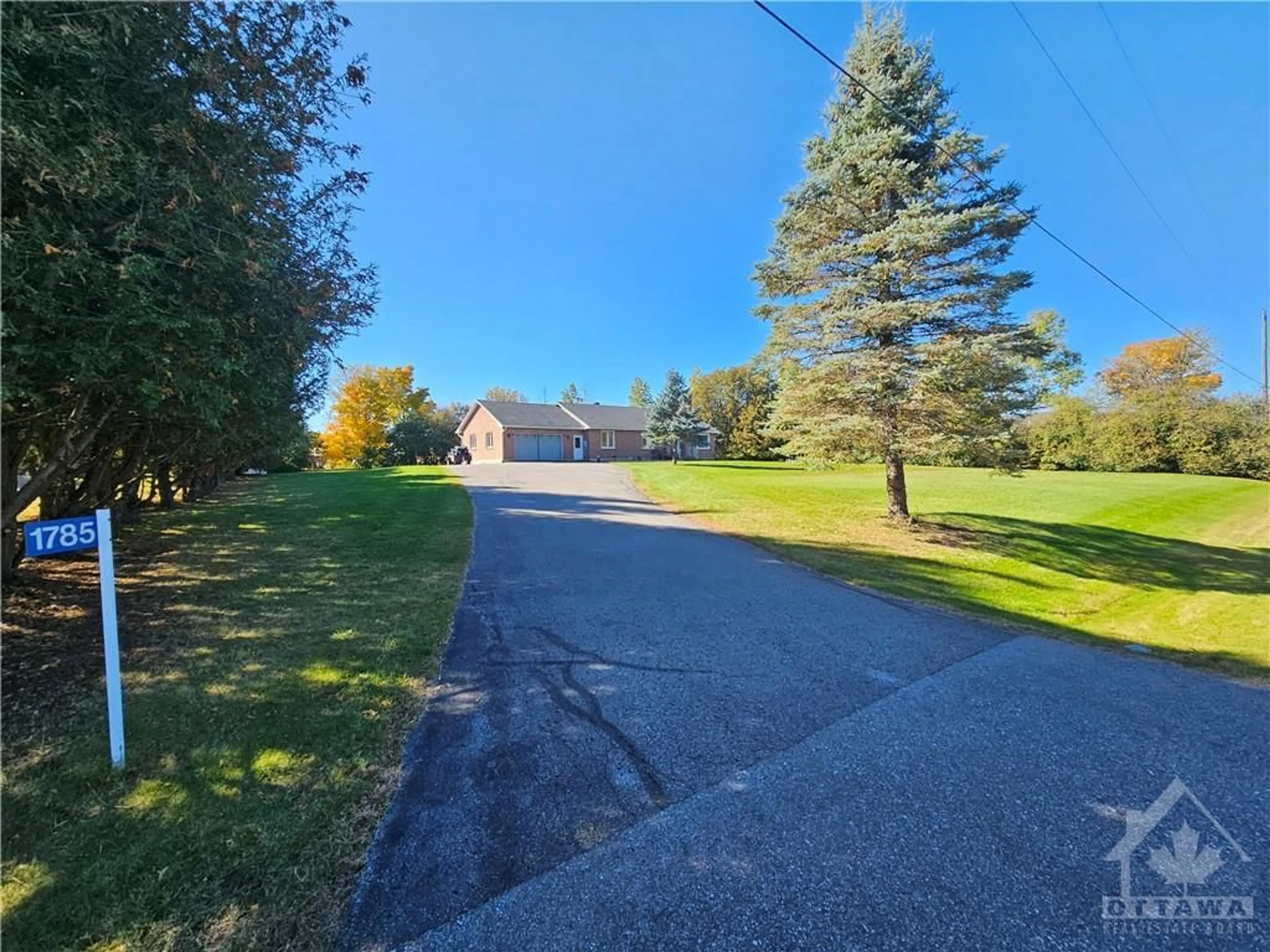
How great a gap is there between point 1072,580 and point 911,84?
977 centimetres

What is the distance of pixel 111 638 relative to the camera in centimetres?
275

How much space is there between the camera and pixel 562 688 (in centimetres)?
370

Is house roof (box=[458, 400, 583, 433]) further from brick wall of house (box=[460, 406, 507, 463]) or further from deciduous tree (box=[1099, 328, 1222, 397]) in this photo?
deciduous tree (box=[1099, 328, 1222, 397])

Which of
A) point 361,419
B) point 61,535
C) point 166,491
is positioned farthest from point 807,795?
point 361,419

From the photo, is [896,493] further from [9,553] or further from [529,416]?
[529,416]

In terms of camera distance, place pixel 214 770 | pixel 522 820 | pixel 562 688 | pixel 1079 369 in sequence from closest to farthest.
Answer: pixel 522 820, pixel 214 770, pixel 562 688, pixel 1079 369

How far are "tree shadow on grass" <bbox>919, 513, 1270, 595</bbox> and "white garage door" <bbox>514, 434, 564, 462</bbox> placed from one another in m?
26.8

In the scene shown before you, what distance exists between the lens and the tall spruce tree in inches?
360

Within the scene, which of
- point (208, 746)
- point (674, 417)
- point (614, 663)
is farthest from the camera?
point (674, 417)

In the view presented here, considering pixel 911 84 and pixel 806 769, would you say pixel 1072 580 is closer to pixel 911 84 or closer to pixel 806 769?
pixel 806 769

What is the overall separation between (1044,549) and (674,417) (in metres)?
25.2

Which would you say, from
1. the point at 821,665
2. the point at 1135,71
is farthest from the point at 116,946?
the point at 1135,71
